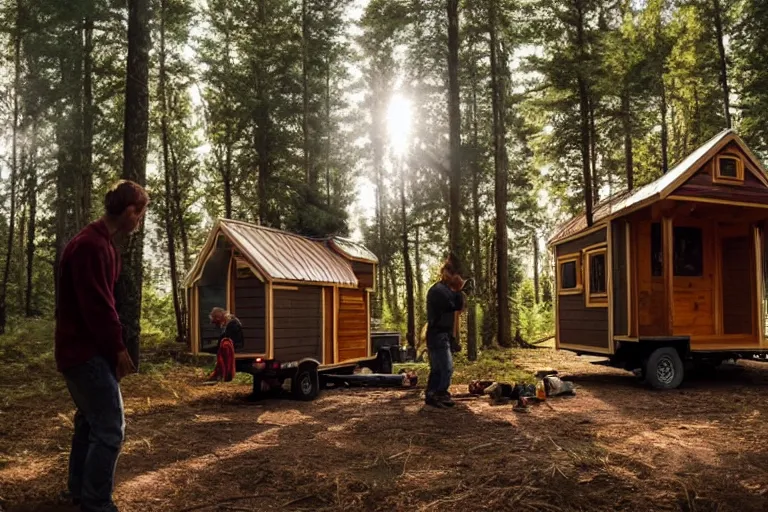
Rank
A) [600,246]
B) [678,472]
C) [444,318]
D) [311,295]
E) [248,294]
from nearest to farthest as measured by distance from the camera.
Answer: [678,472], [444,318], [248,294], [311,295], [600,246]

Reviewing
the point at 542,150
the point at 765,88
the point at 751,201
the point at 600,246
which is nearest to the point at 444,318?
the point at 600,246

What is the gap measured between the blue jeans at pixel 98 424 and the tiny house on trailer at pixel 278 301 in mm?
6072

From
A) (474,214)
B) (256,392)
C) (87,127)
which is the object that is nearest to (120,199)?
(256,392)

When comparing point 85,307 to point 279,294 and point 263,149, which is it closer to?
point 279,294

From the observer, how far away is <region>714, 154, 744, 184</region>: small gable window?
1128cm

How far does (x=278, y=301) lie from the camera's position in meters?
10.1

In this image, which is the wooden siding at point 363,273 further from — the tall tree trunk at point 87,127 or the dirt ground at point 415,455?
the tall tree trunk at point 87,127

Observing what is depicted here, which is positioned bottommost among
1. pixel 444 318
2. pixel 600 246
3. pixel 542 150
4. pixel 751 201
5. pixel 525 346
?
pixel 525 346

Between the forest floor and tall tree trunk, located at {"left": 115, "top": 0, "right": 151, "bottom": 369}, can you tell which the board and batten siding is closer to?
the forest floor

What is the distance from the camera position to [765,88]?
63.3 ft

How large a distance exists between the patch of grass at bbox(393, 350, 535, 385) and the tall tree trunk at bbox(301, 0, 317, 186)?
8610 mm

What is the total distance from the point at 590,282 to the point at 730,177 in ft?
10.7

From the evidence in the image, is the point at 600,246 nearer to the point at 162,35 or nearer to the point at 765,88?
the point at 765,88

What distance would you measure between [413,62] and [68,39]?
10114mm
